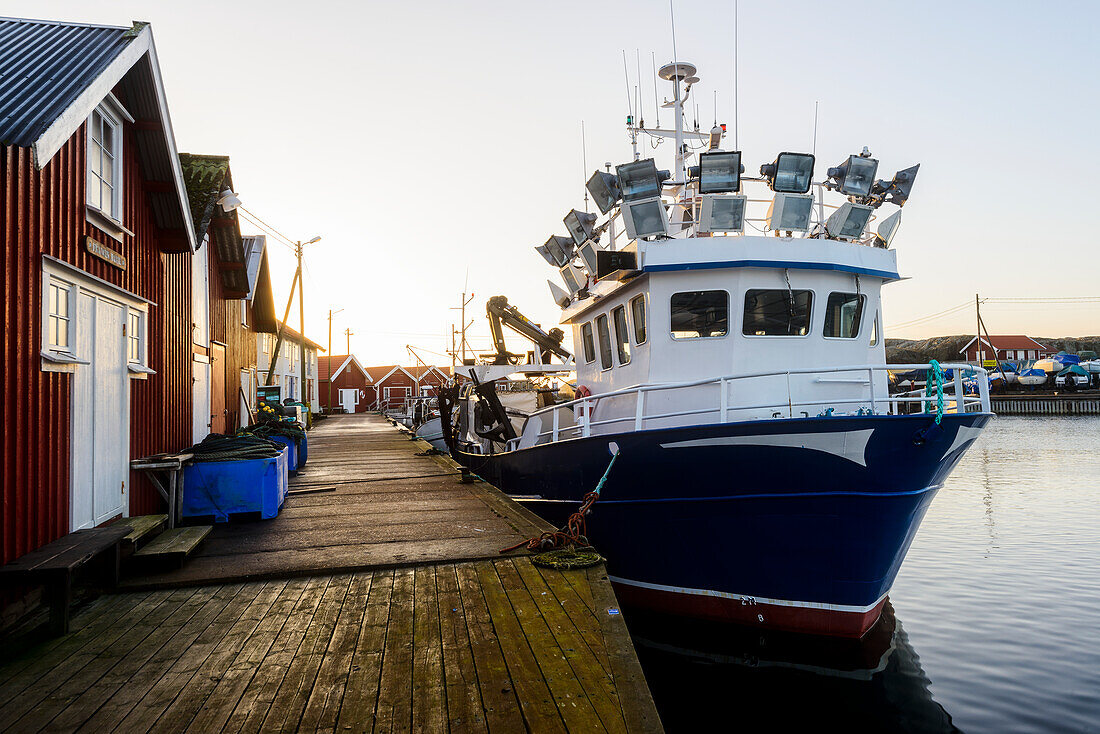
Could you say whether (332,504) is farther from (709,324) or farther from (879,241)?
(879,241)

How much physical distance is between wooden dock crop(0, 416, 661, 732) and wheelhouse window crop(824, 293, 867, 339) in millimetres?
5010

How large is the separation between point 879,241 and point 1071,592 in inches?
227

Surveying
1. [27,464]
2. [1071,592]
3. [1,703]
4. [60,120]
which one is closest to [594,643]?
[1,703]

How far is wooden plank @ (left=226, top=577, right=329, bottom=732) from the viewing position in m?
3.04

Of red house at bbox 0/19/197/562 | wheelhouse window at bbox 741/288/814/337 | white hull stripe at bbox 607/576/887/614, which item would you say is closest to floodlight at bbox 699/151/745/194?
wheelhouse window at bbox 741/288/814/337

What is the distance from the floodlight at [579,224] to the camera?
35.1 feet

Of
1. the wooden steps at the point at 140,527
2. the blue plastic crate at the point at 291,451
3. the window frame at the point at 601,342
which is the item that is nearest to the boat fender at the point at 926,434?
the window frame at the point at 601,342

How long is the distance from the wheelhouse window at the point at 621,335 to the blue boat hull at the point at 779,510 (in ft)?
6.55

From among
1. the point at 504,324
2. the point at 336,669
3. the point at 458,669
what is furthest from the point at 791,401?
the point at 504,324

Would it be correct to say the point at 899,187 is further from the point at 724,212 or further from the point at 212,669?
the point at 212,669

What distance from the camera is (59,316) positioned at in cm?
525

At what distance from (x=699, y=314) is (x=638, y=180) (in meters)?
1.90

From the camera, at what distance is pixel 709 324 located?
8242 mm

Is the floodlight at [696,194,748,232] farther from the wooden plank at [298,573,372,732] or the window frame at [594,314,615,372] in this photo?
the wooden plank at [298,573,372,732]
